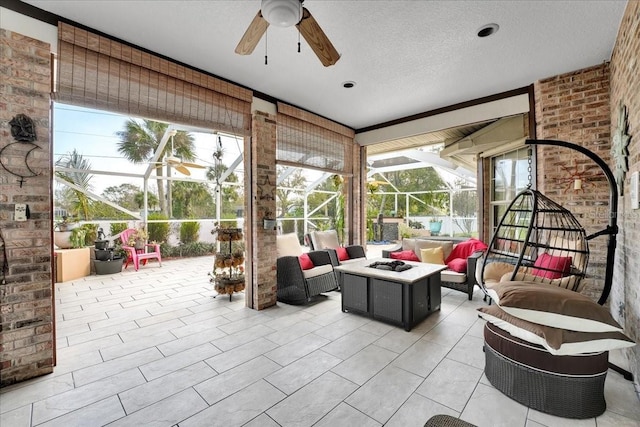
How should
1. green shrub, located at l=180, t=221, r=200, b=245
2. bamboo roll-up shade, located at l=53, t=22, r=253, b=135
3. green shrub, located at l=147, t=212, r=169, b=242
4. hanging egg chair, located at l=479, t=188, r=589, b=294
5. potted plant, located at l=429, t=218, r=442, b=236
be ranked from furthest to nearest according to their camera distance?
potted plant, located at l=429, t=218, r=442, b=236, green shrub, located at l=180, t=221, r=200, b=245, green shrub, located at l=147, t=212, r=169, b=242, bamboo roll-up shade, located at l=53, t=22, r=253, b=135, hanging egg chair, located at l=479, t=188, r=589, b=294

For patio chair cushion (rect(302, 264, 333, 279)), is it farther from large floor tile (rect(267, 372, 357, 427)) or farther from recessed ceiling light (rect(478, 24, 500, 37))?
recessed ceiling light (rect(478, 24, 500, 37))

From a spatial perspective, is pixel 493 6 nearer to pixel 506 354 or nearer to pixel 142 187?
pixel 506 354

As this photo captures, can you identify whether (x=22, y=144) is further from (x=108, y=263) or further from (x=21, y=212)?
(x=108, y=263)

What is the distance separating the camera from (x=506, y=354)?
198 centimetres

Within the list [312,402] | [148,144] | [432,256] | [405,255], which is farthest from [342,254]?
[148,144]

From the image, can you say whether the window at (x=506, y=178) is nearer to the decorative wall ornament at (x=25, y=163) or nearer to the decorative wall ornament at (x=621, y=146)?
the decorative wall ornament at (x=621, y=146)

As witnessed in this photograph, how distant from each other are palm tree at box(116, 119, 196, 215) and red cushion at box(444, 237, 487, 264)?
6883 millimetres

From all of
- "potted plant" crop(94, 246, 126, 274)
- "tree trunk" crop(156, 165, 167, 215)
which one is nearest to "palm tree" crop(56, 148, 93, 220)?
"potted plant" crop(94, 246, 126, 274)

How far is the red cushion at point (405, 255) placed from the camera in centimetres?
466

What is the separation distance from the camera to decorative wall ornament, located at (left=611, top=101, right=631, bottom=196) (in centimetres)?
228

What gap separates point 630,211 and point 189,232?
341 inches

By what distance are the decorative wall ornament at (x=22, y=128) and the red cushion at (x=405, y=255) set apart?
4533mm

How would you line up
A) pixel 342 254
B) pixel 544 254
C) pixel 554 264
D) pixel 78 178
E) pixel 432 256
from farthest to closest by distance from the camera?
pixel 78 178 → pixel 342 254 → pixel 432 256 → pixel 544 254 → pixel 554 264

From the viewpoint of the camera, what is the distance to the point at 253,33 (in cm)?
191
